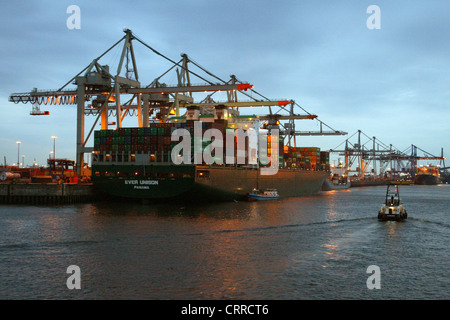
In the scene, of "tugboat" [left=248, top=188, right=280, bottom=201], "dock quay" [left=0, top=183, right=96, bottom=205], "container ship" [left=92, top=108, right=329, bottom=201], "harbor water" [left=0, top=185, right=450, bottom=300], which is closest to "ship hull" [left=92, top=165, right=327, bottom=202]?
"container ship" [left=92, top=108, right=329, bottom=201]

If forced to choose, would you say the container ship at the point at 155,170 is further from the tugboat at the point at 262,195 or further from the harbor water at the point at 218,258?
the harbor water at the point at 218,258

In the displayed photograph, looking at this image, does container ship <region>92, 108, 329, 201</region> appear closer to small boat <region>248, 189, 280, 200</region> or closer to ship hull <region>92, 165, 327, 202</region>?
ship hull <region>92, 165, 327, 202</region>

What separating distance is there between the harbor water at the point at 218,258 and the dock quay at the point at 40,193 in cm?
1606

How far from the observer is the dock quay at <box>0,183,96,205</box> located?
5803 centimetres

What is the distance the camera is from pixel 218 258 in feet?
80.7

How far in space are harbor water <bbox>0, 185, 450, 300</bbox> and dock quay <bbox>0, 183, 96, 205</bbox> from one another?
52.7ft

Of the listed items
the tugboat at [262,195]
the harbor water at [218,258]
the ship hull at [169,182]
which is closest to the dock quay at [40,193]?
the ship hull at [169,182]

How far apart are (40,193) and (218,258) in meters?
42.3

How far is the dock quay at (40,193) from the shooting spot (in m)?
58.0

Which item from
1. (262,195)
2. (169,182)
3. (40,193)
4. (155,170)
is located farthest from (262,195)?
(40,193)

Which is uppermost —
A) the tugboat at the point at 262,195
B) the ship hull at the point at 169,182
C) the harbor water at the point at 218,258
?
the ship hull at the point at 169,182
